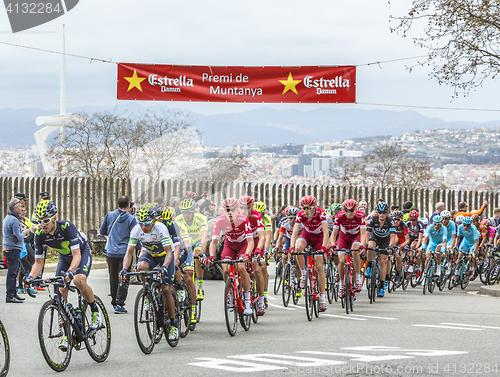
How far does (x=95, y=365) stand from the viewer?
7.84 meters

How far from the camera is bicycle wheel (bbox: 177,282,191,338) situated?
9656 mm

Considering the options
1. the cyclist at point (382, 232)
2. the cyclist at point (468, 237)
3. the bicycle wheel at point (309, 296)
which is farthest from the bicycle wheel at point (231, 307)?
the cyclist at point (468, 237)

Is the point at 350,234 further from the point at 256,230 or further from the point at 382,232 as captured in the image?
the point at 256,230

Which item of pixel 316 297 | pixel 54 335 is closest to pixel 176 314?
pixel 54 335

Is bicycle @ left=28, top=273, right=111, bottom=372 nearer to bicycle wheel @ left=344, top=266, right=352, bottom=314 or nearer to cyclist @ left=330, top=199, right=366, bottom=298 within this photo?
bicycle wheel @ left=344, top=266, right=352, bottom=314

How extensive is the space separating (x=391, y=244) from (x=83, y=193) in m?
10.9

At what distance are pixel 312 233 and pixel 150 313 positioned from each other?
487cm

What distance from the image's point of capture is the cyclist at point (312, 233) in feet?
38.5

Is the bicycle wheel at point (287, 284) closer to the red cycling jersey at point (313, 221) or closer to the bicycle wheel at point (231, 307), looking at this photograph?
the red cycling jersey at point (313, 221)

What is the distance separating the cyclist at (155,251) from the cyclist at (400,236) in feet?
27.3

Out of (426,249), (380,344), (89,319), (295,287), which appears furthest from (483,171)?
(89,319)

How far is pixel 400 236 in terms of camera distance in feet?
55.5

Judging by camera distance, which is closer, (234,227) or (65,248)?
(65,248)

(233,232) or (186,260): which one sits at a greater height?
(233,232)
